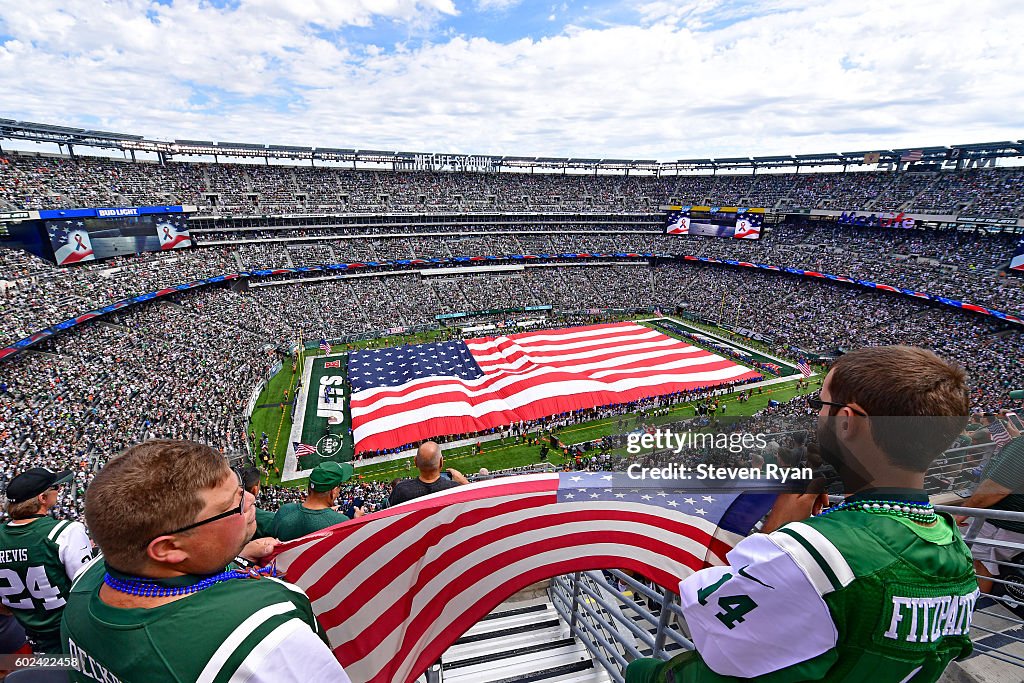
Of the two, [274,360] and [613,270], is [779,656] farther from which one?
[613,270]

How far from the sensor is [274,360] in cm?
3409

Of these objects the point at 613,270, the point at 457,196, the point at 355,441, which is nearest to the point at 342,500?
the point at 355,441

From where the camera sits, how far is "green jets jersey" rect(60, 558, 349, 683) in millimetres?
1576

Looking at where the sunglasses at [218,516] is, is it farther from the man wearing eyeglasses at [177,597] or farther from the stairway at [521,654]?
the stairway at [521,654]

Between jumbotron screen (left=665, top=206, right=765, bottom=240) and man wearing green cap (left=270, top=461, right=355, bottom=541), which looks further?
jumbotron screen (left=665, top=206, right=765, bottom=240)

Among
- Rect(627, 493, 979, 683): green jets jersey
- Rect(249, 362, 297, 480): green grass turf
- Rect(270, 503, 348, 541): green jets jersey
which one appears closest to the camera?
Rect(627, 493, 979, 683): green jets jersey

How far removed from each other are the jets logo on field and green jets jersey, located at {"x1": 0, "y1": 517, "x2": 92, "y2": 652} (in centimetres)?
1996

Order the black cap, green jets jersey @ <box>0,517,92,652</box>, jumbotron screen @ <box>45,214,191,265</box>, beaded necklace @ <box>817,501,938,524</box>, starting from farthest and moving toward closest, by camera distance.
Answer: jumbotron screen @ <box>45,214,191,265</box> < the black cap < green jets jersey @ <box>0,517,92,652</box> < beaded necklace @ <box>817,501,938,524</box>

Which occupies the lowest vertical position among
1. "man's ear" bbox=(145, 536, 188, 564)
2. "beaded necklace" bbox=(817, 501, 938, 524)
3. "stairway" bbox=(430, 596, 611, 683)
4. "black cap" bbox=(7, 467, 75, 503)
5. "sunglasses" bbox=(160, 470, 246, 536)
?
"stairway" bbox=(430, 596, 611, 683)

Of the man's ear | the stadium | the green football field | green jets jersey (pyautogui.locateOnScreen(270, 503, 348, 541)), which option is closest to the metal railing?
the stadium

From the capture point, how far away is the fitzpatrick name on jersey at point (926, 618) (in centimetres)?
139

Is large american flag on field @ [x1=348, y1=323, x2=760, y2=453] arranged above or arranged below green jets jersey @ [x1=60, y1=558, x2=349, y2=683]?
below

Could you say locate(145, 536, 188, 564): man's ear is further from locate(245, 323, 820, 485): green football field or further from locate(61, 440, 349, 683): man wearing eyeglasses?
locate(245, 323, 820, 485): green football field

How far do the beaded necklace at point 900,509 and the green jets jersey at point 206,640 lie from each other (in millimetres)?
1936
